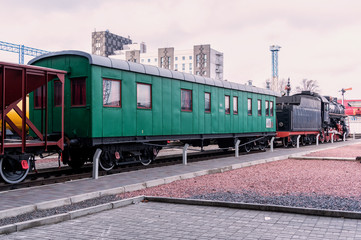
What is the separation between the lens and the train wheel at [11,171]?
30.9 feet

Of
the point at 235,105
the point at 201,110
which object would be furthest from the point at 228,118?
the point at 201,110

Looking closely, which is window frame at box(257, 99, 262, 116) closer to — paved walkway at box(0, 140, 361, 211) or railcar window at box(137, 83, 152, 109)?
paved walkway at box(0, 140, 361, 211)

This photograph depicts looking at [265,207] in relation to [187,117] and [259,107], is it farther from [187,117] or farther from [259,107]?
[259,107]

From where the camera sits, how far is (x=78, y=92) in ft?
38.2

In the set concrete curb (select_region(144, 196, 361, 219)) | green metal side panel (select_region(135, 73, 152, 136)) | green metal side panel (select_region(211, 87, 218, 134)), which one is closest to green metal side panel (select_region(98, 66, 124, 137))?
green metal side panel (select_region(135, 73, 152, 136))

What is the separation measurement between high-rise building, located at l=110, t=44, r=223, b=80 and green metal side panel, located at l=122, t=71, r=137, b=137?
3304 inches

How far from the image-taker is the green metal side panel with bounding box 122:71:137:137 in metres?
12.3

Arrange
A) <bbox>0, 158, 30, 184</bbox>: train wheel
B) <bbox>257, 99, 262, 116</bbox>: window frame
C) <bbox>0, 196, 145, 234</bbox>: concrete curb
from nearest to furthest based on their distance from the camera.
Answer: <bbox>0, 196, 145, 234</bbox>: concrete curb, <bbox>0, 158, 30, 184</bbox>: train wheel, <bbox>257, 99, 262, 116</bbox>: window frame

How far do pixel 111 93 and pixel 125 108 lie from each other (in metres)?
0.70

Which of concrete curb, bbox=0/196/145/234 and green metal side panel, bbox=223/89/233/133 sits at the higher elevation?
green metal side panel, bbox=223/89/233/133

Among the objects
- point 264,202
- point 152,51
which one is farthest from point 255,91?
point 152,51

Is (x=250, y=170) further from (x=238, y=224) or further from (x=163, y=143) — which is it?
(x=238, y=224)

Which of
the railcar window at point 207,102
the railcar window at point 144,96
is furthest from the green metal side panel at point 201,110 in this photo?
the railcar window at point 144,96

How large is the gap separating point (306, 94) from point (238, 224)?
2696cm
